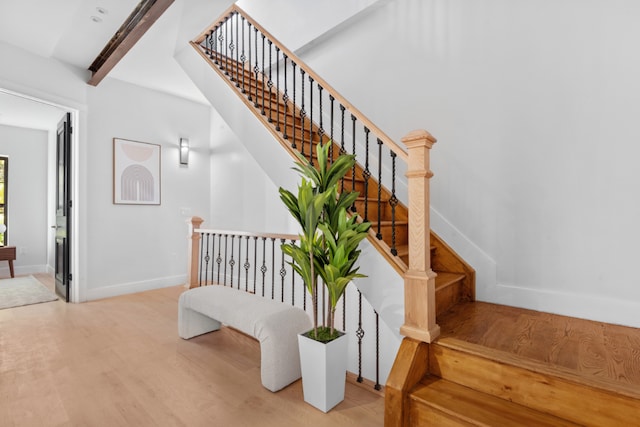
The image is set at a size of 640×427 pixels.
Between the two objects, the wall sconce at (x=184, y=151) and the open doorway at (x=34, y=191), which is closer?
the wall sconce at (x=184, y=151)

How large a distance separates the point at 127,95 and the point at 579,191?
5149 mm

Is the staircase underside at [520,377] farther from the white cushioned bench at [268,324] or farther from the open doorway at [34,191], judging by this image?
the open doorway at [34,191]

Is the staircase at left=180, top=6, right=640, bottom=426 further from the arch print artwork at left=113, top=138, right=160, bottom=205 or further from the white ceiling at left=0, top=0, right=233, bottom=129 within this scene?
the arch print artwork at left=113, top=138, right=160, bottom=205

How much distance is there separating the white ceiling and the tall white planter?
278 centimetres

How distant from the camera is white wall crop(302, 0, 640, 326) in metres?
2.08

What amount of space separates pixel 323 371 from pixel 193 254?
2.58 metres

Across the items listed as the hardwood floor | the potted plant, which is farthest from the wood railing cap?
the hardwood floor

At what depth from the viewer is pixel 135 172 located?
177 inches

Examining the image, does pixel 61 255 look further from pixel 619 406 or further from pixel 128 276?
pixel 619 406

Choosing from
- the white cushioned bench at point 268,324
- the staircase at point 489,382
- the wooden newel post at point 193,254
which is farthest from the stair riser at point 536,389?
the wooden newel post at point 193,254

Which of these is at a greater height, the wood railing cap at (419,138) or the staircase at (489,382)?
the wood railing cap at (419,138)

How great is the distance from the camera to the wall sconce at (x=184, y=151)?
501 cm

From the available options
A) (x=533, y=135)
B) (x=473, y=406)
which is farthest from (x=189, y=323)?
(x=533, y=135)

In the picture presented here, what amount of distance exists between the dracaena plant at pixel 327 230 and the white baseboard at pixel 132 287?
11.2 feet
